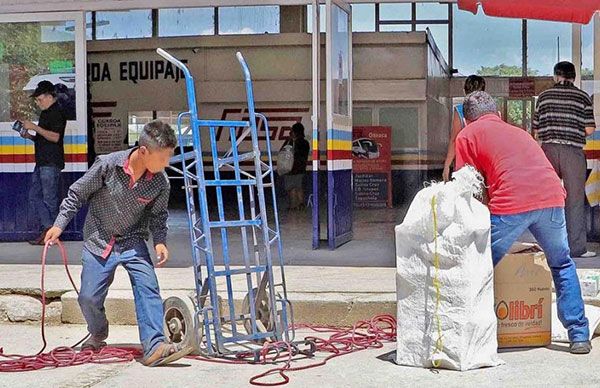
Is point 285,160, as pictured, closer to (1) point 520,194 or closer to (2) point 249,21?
(2) point 249,21

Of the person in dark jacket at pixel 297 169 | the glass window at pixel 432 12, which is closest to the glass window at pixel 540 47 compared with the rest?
the glass window at pixel 432 12

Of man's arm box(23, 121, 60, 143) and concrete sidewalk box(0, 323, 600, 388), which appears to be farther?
man's arm box(23, 121, 60, 143)

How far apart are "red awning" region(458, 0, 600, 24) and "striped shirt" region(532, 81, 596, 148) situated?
2.12 feet

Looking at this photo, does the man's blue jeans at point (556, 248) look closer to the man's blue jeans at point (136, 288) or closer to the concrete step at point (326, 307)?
the concrete step at point (326, 307)

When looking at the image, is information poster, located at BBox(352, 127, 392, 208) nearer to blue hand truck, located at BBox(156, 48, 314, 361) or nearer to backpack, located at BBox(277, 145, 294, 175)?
backpack, located at BBox(277, 145, 294, 175)

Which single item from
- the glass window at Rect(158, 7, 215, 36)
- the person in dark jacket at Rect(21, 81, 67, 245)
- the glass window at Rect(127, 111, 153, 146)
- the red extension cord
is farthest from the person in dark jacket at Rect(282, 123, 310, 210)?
the red extension cord

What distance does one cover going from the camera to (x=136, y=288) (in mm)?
6297

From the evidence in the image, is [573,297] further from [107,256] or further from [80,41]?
[80,41]

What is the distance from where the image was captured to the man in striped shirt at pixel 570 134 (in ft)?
30.3

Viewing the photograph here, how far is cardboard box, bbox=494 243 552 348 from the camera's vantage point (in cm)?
652

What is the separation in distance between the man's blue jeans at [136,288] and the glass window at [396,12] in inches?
620

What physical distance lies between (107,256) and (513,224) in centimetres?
255

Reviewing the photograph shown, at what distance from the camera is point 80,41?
10.7m

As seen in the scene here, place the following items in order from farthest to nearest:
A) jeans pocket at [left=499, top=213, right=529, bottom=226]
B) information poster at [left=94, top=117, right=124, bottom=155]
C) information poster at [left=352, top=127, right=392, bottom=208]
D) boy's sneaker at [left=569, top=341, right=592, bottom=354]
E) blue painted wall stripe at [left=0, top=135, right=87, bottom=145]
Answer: information poster at [left=94, top=117, right=124, bottom=155], information poster at [left=352, top=127, right=392, bottom=208], blue painted wall stripe at [left=0, top=135, right=87, bottom=145], boy's sneaker at [left=569, top=341, right=592, bottom=354], jeans pocket at [left=499, top=213, right=529, bottom=226]
